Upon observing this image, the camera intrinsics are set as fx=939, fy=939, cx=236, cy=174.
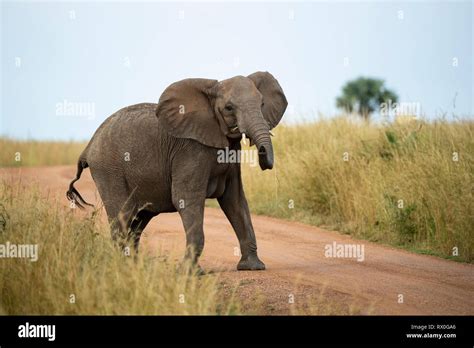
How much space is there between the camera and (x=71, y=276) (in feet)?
27.5

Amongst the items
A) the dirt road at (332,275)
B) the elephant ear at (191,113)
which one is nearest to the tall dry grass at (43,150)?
the dirt road at (332,275)

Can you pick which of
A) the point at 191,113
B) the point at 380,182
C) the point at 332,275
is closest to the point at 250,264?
the point at 332,275

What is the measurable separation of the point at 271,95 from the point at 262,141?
4.44 ft

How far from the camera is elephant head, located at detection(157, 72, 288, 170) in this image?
9.98 metres

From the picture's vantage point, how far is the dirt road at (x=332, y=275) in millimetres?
9125

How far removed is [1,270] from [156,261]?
5.51 feet

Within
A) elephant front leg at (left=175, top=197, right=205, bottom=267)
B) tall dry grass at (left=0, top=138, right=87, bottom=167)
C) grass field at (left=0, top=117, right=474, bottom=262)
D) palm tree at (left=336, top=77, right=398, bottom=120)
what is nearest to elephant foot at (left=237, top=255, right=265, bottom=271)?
elephant front leg at (left=175, top=197, right=205, bottom=267)

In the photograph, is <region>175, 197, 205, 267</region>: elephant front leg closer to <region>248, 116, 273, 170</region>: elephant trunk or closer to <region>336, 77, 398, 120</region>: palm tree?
<region>248, 116, 273, 170</region>: elephant trunk

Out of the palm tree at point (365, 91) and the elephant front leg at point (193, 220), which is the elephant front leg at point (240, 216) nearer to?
the elephant front leg at point (193, 220)

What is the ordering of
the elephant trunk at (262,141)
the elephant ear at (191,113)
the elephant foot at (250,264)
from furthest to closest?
1. the elephant foot at (250,264)
2. the elephant ear at (191,113)
3. the elephant trunk at (262,141)

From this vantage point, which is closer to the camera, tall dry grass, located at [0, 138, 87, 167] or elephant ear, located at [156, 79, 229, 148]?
elephant ear, located at [156, 79, 229, 148]

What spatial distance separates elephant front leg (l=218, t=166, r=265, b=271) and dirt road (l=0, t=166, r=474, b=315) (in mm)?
205

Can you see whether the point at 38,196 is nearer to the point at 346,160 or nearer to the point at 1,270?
the point at 1,270
